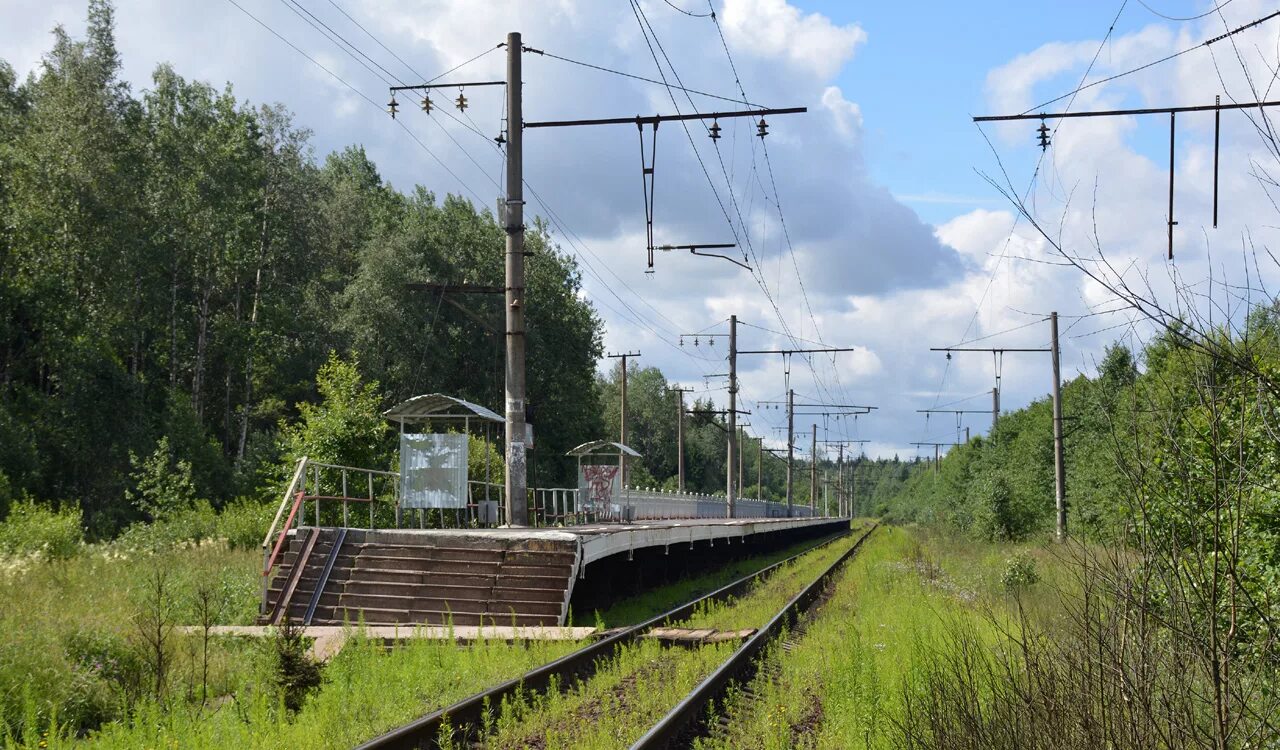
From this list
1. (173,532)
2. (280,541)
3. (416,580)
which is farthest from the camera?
(173,532)

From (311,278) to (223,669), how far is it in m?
44.8

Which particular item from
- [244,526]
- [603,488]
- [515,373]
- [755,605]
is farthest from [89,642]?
[603,488]

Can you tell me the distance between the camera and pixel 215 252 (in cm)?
4378

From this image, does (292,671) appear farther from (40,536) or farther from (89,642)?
(40,536)

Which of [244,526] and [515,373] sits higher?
[515,373]

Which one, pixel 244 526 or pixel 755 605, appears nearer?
pixel 755 605

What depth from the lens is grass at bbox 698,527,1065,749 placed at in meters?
8.35

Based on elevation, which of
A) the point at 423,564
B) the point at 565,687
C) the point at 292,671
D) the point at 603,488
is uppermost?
the point at 603,488

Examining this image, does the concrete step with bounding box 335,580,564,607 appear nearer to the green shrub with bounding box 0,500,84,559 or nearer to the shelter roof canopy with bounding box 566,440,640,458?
the green shrub with bounding box 0,500,84,559

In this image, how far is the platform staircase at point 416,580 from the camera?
1473cm

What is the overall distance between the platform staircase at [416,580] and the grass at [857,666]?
3452 millimetres

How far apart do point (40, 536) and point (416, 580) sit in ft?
28.1

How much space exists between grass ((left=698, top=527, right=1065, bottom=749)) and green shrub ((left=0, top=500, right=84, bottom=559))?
12427 mm

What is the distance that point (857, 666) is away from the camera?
10.9 metres
